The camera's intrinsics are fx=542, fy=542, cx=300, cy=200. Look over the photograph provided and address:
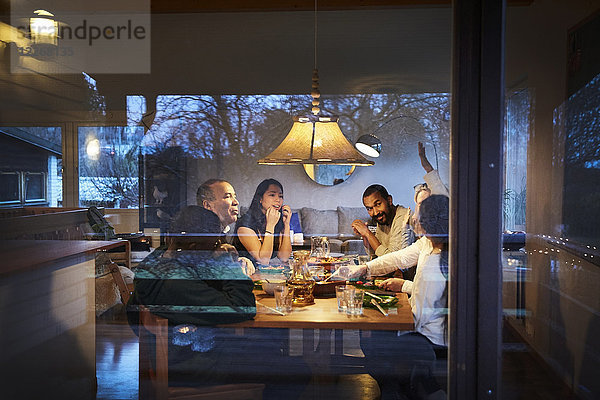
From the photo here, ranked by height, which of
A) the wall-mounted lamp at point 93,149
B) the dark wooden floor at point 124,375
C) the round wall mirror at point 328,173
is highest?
the wall-mounted lamp at point 93,149

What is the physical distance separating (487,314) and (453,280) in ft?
0.39

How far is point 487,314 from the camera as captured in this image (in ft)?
4.56

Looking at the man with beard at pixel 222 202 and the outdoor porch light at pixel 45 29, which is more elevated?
the outdoor porch light at pixel 45 29

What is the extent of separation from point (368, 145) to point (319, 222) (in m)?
0.32

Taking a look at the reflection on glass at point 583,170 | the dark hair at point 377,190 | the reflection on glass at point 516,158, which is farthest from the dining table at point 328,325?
the reflection on glass at point 583,170

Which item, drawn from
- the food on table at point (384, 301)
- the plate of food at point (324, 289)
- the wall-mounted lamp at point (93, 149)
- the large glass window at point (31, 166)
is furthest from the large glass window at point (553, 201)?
the large glass window at point (31, 166)

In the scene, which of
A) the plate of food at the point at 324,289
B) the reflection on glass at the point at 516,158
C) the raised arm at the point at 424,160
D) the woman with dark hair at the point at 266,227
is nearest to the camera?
the reflection on glass at the point at 516,158

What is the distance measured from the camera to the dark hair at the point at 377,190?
1850mm

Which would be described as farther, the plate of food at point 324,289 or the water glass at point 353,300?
the plate of food at point 324,289

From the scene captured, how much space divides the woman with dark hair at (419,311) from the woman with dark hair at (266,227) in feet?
0.98

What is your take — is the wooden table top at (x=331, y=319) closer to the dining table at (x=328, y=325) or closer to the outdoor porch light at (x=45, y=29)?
the dining table at (x=328, y=325)

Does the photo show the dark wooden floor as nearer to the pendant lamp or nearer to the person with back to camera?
the person with back to camera

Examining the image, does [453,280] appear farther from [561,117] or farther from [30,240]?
[30,240]

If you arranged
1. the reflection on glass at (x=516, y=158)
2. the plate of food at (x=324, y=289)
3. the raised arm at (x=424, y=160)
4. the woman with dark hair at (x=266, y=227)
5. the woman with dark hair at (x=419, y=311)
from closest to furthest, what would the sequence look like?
1. the reflection on glass at (x=516, y=158)
2. the woman with dark hair at (x=419, y=311)
3. the raised arm at (x=424, y=160)
4. the woman with dark hair at (x=266, y=227)
5. the plate of food at (x=324, y=289)
